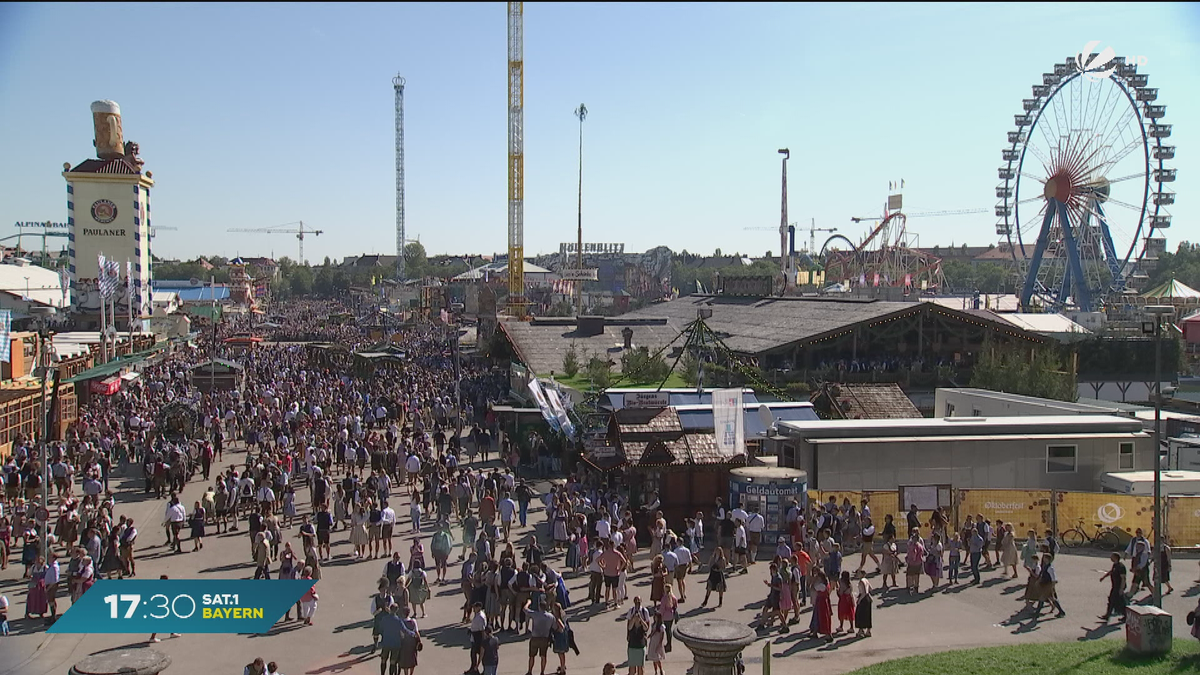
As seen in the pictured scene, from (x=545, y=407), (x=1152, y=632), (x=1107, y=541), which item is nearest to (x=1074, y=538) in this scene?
(x=1107, y=541)

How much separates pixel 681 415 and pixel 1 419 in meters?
16.9

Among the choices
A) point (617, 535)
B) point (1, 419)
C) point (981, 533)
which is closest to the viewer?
point (617, 535)

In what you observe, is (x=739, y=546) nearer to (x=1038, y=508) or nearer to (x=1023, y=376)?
(x=1038, y=508)

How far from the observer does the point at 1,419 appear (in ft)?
83.5

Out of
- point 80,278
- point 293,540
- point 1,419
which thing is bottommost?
point 293,540

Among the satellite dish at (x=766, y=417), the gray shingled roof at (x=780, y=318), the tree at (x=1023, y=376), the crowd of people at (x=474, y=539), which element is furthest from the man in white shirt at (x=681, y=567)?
the tree at (x=1023, y=376)

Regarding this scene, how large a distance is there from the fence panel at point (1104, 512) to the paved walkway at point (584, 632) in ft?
4.11

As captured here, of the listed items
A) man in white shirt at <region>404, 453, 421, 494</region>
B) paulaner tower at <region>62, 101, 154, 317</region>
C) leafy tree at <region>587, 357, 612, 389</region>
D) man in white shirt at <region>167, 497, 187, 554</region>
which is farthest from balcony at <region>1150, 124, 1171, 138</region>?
paulaner tower at <region>62, 101, 154, 317</region>

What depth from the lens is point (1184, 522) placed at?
1866 cm

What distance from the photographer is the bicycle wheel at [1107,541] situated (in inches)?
747

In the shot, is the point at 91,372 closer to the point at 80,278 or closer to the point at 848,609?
the point at 848,609

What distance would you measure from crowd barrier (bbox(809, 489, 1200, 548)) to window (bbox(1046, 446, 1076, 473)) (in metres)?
1.64

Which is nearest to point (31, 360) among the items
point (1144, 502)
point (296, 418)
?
point (296, 418)

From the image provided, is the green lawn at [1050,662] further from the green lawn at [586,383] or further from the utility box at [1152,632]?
the green lawn at [586,383]
